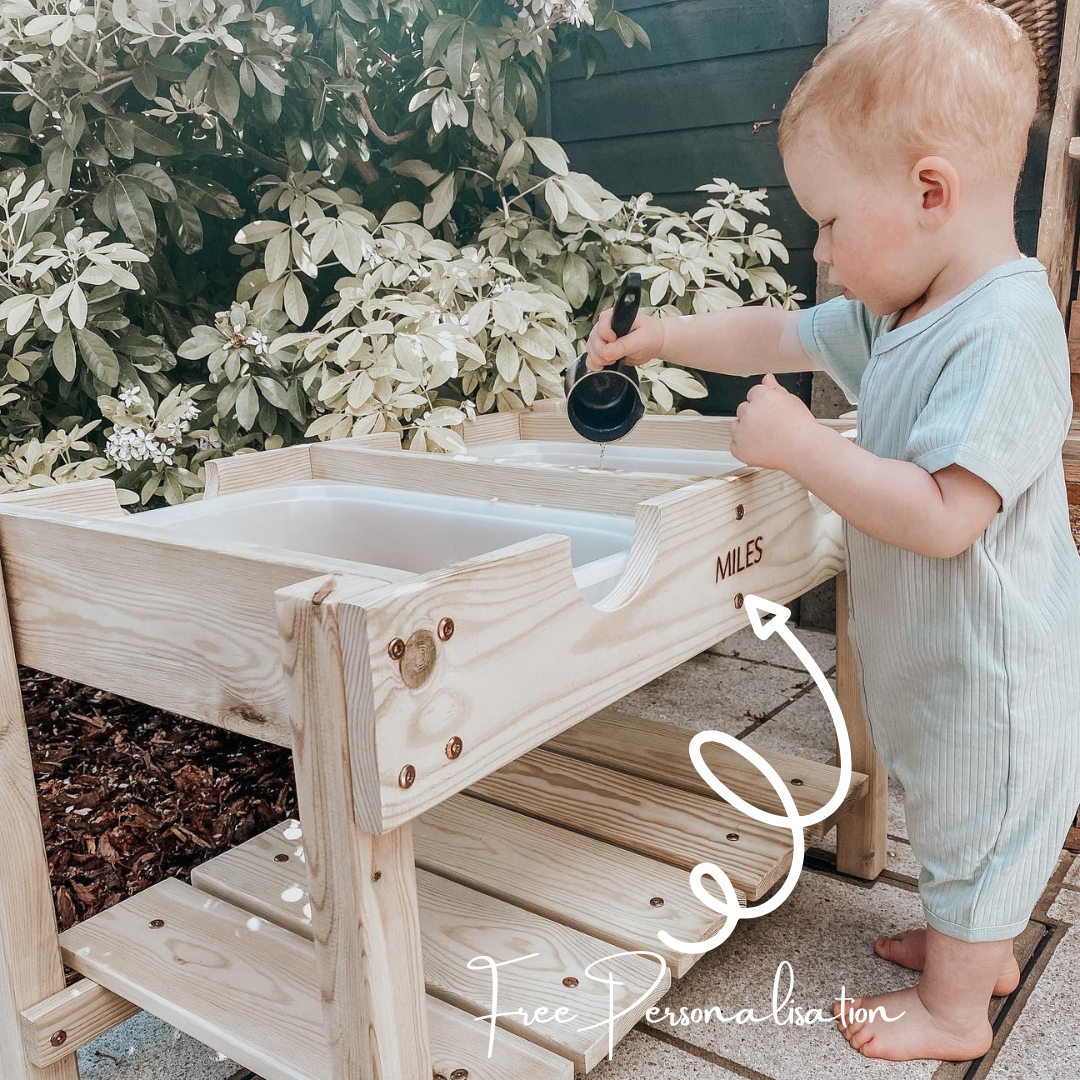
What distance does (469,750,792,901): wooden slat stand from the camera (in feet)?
4.14

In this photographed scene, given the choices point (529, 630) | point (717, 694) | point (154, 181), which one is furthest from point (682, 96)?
point (529, 630)

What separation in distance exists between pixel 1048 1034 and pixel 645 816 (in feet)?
1.68

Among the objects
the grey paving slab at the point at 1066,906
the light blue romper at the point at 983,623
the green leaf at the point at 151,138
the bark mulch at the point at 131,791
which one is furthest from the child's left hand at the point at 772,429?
the green leaf at the point at 151,138

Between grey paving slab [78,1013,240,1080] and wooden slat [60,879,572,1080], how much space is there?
16 cm

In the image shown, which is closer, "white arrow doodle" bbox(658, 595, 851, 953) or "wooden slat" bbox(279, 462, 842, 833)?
"wooden slat" bbox(279, 462, 842, 833)

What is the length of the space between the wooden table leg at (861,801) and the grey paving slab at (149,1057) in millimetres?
864

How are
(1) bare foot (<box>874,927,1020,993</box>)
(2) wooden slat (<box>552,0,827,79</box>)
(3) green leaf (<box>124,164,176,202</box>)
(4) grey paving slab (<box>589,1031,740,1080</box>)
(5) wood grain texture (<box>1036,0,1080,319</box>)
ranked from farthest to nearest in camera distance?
(2) wooden slat (<box>552,0,827,79</box>), (3) green leaf (<box>124,164,176,202</box>), (5) wood grain texture (<box>1036,0,1080,319</box>), (1) bare foot (<box>874,927,1020,993</box>), (4) grey paving slab (<box>589,1031,740,1080</box>)

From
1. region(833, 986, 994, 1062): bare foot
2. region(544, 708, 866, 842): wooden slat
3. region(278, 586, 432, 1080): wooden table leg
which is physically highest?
region(278, 586, 432, 1080): wooden table leg

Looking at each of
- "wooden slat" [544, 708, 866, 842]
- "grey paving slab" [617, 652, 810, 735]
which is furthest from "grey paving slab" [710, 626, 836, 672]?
"wooden slat" [544, 708, 866, 842]

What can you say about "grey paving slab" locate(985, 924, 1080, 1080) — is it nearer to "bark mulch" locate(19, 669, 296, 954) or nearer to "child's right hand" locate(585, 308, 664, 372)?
"child's right hand" locate(585, 308, 664, 372)

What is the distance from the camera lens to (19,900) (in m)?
1.05

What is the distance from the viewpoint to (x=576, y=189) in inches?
82.4

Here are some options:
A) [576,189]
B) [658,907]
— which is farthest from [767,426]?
[576,189]

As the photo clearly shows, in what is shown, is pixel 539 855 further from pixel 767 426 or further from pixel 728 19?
pixel 728 19
